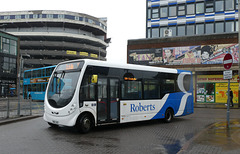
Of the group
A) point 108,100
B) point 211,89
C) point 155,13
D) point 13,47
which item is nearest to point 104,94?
point 108,100

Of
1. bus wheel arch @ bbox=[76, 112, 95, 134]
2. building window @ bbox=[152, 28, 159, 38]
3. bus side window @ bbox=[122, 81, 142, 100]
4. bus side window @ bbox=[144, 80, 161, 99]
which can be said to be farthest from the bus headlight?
building window @ bbox=[152, 28, 159, 38]

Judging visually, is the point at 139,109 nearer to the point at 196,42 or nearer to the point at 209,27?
the point at 196,42

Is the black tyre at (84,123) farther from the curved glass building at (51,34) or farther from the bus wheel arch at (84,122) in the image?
the curved glass building at (51,34)

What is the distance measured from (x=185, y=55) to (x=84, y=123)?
75.8ft

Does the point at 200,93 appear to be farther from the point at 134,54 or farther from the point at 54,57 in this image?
the point at 54,57

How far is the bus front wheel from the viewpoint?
9.44 meters

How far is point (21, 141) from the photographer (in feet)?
26.4

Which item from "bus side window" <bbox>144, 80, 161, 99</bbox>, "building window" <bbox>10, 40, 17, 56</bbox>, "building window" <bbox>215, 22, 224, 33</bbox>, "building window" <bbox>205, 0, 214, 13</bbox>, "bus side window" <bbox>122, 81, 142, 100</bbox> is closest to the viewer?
"bus side window" <bbox>122, 81, 142, 100</bbox>

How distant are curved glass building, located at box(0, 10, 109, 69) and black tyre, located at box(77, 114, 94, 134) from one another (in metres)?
64.9

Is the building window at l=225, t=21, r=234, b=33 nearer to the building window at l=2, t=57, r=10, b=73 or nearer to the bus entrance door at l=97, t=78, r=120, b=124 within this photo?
the bus entrance door at l=97, t=78, r=120, b=124

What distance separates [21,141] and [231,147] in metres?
6.52

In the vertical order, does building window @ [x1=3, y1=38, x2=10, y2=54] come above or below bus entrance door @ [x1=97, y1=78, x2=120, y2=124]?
above

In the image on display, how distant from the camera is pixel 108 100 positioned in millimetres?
10469

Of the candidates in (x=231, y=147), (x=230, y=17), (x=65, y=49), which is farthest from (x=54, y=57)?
(x=231, y=147)
